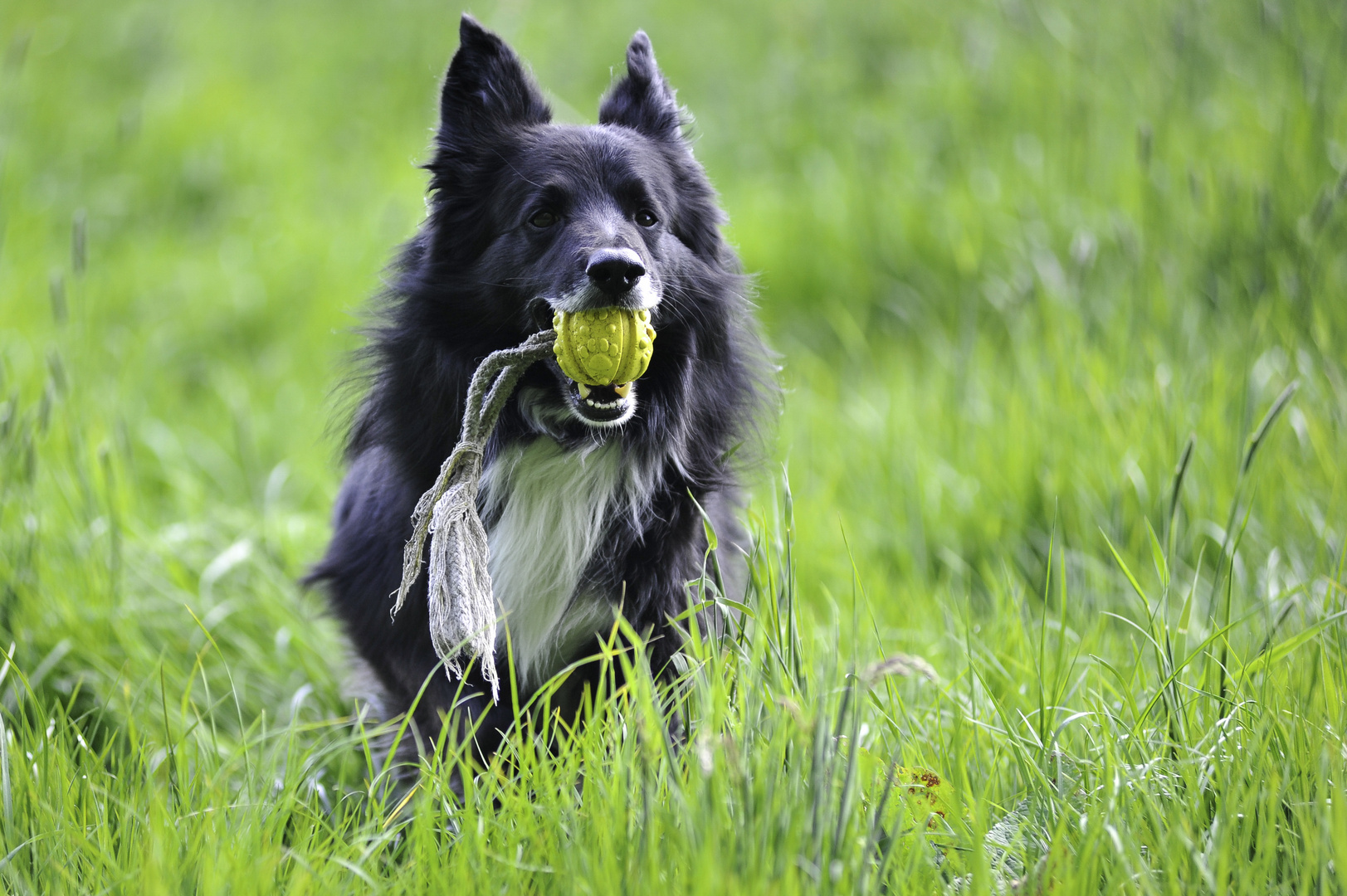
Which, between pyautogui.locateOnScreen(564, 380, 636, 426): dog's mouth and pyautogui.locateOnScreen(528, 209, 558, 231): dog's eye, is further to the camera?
pyautogui.locateOnScreen(528, 209, 558, 231): dog's eye

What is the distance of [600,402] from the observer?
7.44 feet

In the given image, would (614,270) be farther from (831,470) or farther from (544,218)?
(831,470)

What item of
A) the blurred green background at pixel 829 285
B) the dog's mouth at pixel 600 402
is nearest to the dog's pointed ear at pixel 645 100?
the blurred green background at pixel 829 285

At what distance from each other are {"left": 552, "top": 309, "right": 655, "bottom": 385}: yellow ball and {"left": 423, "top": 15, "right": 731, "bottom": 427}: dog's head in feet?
0.26

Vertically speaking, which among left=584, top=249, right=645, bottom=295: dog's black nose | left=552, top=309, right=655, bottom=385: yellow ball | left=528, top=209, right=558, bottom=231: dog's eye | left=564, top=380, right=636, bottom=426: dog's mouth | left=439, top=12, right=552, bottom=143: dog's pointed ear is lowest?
left=564, top=380, right=636, bottom=426: dog's mouth

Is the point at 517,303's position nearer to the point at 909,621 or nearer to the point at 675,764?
the point at 675,764

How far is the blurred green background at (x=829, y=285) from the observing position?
3.26 metres

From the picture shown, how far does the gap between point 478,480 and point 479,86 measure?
1149 millimetres

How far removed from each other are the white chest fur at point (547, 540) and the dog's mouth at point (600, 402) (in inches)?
8.0

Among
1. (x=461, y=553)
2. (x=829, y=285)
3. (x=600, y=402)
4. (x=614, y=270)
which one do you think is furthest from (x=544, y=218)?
(x=829, y=285)

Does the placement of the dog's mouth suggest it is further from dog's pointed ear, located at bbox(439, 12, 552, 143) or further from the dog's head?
dog's pointed ear, located at bbox(439, 12, 552, 143)

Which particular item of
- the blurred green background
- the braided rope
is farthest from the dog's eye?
A: the blurred green background

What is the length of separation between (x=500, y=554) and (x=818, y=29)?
666 centimetres

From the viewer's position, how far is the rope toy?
197 cm
